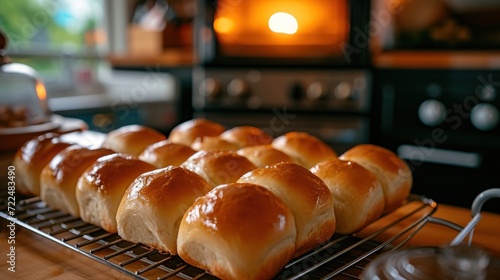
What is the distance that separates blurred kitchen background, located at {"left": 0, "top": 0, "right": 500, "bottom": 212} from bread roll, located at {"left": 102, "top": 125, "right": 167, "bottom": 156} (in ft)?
3.10

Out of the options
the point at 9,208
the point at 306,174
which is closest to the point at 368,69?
the point at 306,174

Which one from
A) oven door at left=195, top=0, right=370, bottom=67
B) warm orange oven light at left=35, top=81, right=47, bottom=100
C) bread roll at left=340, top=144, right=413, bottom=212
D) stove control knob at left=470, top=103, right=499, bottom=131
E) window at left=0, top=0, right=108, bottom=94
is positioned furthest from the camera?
window at left=0, top=0, right=108, bottom=94

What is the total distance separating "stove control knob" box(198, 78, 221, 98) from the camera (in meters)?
2.77

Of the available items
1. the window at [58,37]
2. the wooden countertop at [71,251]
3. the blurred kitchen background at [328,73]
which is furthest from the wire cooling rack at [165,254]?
the window at [58,37]

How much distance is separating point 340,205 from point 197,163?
0.29 m

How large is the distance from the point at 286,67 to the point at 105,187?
1880 millimetres

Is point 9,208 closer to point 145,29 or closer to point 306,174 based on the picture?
point 306,174

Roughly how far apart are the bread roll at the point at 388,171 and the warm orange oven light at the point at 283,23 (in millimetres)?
1634

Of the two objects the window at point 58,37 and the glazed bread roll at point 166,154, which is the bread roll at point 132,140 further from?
the window at point 58,37

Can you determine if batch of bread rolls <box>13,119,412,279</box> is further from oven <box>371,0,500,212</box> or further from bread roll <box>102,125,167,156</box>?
oven <box>371,0,500,212</box>

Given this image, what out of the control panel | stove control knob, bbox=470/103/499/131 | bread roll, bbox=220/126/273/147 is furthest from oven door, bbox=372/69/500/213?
bread roll, bbox=220/126/273/147

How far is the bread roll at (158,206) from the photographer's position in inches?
29.9

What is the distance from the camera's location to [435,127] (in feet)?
7.32

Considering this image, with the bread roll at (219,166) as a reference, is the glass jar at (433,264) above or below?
below
